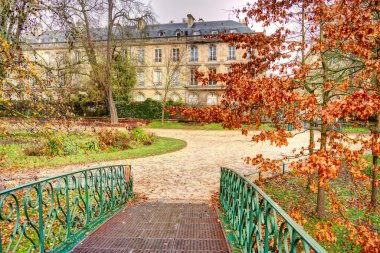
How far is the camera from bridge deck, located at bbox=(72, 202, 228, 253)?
3996mm

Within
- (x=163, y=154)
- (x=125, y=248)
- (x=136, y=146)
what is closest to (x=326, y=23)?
(x=125, y=248)

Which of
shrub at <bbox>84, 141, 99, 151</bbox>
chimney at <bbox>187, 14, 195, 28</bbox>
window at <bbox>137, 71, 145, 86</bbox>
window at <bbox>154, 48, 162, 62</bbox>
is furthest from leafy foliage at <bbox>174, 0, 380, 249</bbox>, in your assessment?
chimney at <bbox>187, 14, 195, 28</bbox>

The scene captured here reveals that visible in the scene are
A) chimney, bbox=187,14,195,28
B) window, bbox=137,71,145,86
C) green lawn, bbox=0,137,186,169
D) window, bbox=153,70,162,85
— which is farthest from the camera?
window, bbox=137,71,145,86

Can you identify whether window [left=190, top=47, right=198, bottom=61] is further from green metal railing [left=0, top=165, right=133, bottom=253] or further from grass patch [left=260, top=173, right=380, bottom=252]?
green metal railing [left=0, top=165, right=133, bottom=253]

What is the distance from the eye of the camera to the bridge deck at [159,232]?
400 cm

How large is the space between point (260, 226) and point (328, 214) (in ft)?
20.0

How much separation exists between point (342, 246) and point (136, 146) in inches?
494

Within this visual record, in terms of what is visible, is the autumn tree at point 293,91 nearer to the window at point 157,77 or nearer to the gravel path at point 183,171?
the gravel path at point 183,171

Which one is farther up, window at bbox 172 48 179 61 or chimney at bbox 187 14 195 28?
chimney at bbox 187 14 195 28

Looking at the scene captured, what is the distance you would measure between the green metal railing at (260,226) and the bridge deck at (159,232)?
0.38 m

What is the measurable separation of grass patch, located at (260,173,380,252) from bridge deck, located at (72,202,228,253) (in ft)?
7.98

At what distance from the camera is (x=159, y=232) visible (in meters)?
4.77

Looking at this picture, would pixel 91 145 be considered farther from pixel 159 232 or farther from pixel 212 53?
pixel 212 53

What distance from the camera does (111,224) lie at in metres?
5.26
